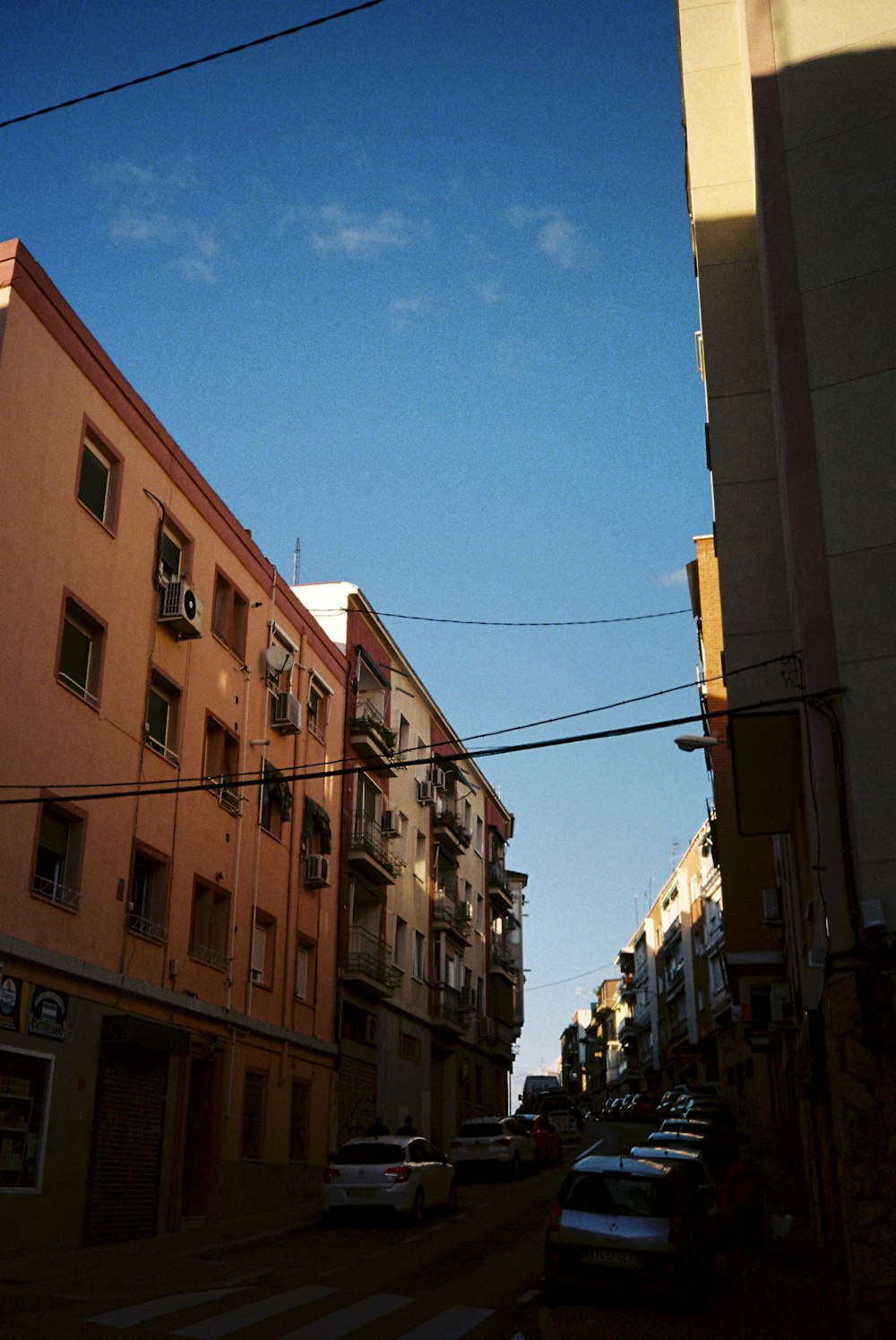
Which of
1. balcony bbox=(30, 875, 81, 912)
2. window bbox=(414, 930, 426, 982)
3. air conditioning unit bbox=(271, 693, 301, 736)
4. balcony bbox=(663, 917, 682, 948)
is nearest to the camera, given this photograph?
balcony bbox=(30, 875, 81, 912)

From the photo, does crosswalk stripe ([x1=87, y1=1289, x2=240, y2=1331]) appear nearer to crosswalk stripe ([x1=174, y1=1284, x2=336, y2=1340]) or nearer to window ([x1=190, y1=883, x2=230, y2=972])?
crosswalk stripe ([x1=174, y1=1284, x2=336, y2=1340])

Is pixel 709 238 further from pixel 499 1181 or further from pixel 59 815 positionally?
pixel 499 1181

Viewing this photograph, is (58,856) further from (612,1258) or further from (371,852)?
(371,852)

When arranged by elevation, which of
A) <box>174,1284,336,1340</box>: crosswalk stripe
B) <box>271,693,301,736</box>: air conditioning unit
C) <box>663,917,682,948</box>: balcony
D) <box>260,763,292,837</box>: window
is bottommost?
<box>174,1284,336,1340</box>: crosswalk stripe

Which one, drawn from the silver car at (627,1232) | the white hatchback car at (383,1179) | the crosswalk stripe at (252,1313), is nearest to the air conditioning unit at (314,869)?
the white hatchback car at (383,1179)

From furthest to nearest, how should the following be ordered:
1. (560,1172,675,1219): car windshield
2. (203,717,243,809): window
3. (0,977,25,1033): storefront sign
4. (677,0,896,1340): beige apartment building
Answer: (203,717,243,809): window → (0,977,25,1033): storefront sign → (560,1172,675,1219): car windshield → (677,0,896,1340): beige apartment building

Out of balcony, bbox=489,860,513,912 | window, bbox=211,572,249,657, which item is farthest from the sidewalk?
balcony, bbox=489,860,513,912

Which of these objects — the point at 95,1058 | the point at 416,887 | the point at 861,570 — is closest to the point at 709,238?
the point at 861,570

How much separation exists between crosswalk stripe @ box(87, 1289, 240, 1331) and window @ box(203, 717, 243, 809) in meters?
11.3

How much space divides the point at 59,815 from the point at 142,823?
2.52m

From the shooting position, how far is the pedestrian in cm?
1573

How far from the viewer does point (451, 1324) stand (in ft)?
37.9

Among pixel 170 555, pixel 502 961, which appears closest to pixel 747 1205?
pixel 170 555

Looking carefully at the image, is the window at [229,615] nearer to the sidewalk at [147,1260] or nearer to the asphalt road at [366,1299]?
the sidewalk at [147,1260]
